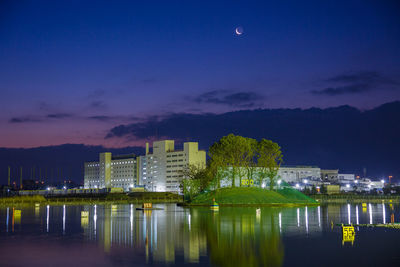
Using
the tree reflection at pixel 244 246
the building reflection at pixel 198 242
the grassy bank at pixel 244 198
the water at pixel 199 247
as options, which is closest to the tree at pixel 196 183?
the grassy bank at pixel 244 198

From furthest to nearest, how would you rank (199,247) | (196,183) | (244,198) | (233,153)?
(233,153) < (196,183) < (244,198) < (199,247)

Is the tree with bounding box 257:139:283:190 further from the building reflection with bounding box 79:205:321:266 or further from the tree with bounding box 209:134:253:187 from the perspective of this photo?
the building reflection with bounding box 79:205:321:266

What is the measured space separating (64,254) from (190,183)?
8139 centimetres

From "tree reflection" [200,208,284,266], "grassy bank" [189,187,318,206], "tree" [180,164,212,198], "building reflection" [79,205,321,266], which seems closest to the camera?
"tree reflection" [200,208,284,266]

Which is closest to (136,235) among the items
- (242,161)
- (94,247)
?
(94,247)

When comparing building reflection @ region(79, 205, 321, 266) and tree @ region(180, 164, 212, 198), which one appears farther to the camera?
tree @ region(180, 164, 212, 198)

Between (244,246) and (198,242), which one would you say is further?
(198,242)

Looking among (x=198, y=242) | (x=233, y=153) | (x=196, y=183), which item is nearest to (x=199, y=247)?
(x=198, y=242)

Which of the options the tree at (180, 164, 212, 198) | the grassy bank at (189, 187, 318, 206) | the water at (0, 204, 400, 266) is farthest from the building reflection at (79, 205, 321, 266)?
the tree at (180, 164, 212, 198)

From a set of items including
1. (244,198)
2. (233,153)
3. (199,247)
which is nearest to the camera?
(199,247)

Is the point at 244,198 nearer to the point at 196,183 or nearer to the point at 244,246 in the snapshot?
the point at 196,183

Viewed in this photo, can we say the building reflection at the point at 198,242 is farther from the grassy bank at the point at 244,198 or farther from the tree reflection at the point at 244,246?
the grassy bank at the point at 244,198

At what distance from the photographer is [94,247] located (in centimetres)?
2692

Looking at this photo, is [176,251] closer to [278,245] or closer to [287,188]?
[278,245]
